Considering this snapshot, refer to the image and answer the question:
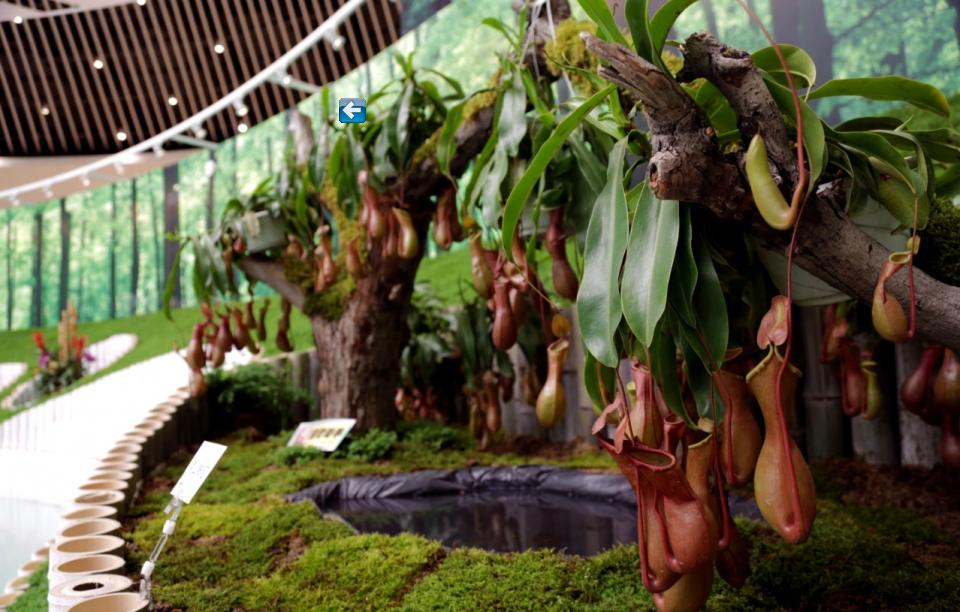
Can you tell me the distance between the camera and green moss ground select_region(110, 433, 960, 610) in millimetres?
1242

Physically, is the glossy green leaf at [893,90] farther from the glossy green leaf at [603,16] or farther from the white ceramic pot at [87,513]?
the white ceramic pot at [87,513]

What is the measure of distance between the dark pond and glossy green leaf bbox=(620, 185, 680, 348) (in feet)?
3.16

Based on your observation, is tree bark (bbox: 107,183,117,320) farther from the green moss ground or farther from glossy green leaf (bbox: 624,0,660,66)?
glossy green leaf (bbox: 624,0,660,66)

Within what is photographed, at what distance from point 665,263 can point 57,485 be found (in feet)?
11.6

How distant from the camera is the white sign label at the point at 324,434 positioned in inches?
109

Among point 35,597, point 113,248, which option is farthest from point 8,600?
point 113,248

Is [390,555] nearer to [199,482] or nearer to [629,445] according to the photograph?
[199,482]

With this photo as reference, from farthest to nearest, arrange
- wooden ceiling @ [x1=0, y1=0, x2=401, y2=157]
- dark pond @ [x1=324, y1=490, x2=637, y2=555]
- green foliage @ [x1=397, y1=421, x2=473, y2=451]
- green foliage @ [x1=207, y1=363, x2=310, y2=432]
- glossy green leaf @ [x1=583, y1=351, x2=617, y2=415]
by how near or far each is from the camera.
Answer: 1. wooden ceiling @ [x1=0, y1=0, x2=401, y2=157]
2. green foliage @ [x1=207, y1=363, x2=310, y2=432]
3. green foliage @ [x1=397, y1=421, x2=473, y2=451]
4. dark pond @ [x1=324, y1=490, x2=637, y2=555]
5. glossy green leaf @ [x1=583, y1=351, x2=617, y2=415]

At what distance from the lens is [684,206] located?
0.97 meters

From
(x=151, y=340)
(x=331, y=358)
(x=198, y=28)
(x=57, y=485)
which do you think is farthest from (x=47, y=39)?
(x=331, y=358)

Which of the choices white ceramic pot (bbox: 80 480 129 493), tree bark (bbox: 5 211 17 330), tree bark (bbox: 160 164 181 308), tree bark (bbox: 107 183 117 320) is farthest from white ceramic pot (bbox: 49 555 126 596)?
tree bark (bbox: 5 211 17 330)

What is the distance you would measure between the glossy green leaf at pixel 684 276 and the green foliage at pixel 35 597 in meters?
1.61

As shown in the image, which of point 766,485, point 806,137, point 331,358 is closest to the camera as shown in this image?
point 766,485

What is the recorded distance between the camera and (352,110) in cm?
136
